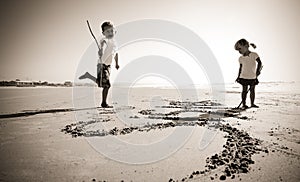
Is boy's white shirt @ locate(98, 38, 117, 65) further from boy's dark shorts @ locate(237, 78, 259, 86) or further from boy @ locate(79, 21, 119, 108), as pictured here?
boy's dark shorts @ locate(237, 78, 259, 86)

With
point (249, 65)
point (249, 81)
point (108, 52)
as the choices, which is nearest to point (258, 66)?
point (249, 65)

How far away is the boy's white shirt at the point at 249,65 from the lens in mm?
6941

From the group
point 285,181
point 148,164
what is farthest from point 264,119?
point 148,164

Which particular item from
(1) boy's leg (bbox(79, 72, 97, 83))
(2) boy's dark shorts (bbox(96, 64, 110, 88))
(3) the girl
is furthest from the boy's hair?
(3) the girl

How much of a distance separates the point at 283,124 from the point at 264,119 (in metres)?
0.54

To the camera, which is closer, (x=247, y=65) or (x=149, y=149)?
(x=149, y=149)

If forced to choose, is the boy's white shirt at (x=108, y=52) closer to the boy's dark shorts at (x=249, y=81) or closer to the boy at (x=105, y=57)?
the boy at (x=105, y=57)

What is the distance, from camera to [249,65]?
6.98m

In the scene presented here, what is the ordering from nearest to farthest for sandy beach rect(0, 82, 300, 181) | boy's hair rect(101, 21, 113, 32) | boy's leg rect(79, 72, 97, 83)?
1. sandy beach rect(0, 82, 300, 181)
2. boy's leg rect(79, 72, 97, 83)
3. boy's hair rect(101, 21, 113, 32)

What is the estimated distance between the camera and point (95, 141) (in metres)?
3.51

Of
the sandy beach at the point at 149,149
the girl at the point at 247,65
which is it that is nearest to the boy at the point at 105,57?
the sandy beach at the point at 149,149

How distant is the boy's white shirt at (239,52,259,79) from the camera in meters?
6.94

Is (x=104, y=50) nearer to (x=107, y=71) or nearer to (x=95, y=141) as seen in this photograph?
(x=107, y=71)

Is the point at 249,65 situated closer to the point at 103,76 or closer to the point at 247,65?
the point at 247,65
